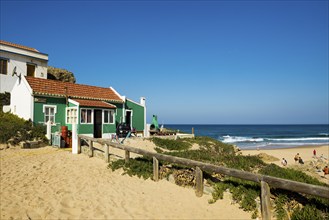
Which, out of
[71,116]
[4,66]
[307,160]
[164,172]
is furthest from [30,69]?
[307,160]

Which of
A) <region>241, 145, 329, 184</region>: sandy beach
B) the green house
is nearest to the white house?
the green house

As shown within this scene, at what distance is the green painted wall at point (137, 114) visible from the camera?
25.2 meters

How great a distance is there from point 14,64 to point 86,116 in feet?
40.2

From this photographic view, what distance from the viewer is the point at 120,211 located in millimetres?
6605

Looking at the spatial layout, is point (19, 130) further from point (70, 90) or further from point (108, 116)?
point (108, 116)

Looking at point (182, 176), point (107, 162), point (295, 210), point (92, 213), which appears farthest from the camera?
point (107, 162)

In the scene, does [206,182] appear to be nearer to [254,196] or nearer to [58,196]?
[254,196]

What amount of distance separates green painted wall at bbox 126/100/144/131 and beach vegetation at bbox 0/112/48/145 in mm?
9156

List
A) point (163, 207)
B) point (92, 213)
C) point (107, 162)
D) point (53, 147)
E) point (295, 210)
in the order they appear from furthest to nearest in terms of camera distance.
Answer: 1. point (53, 147)
2. point (107, 162)
3. point (163, 207)
4. point (92, 213)
5. point (295, 210)

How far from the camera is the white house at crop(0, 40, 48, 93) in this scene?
2467cm

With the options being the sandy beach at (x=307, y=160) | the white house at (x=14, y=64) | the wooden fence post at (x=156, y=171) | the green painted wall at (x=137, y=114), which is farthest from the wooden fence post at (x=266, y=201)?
the white house at (x=14, y=64)

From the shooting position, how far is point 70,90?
838 inches

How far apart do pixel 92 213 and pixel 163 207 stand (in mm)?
1937

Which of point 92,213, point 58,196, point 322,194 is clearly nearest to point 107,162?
point 58,196
